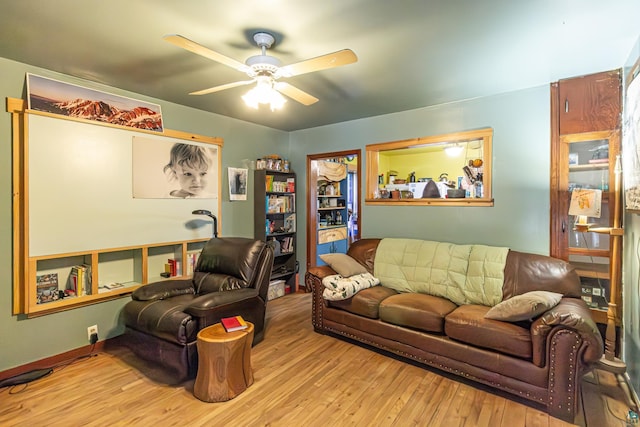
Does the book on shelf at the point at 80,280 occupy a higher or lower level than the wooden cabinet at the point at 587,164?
lower

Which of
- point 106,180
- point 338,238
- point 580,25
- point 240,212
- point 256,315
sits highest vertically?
point 580,25

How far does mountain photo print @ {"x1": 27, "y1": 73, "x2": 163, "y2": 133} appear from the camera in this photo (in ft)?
8.42

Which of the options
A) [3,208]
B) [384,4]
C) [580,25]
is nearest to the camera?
[384,4]

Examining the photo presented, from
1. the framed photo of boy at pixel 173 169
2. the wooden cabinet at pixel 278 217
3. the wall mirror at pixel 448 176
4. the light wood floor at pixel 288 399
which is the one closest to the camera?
the light wood floor at pixel 288 399

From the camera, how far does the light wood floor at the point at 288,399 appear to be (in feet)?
6.60

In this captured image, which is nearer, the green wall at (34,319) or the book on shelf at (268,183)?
the green wall at (34,319)

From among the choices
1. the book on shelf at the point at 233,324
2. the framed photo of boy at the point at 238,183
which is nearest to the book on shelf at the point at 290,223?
the framed photo of boy at the point at 238,183

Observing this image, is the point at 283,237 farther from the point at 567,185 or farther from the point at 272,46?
the point at 567,185

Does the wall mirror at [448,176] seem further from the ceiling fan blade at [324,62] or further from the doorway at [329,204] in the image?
the ceiling fan blade at [324,62]

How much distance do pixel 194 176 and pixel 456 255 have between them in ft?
9.72

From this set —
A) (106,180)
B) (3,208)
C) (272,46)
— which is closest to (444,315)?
(272,46)

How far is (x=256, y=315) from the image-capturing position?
292 centimetres

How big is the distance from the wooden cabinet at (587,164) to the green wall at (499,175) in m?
0.09

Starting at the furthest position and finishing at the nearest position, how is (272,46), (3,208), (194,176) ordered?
(194,176) < (3,208) < (272,46)
